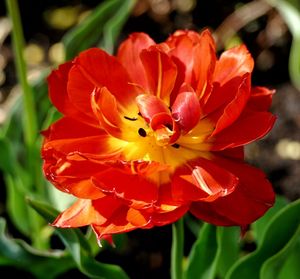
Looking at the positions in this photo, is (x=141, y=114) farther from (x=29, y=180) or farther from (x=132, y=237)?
(x=132, y=237)

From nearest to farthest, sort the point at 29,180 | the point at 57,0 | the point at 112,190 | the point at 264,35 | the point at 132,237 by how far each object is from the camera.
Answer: the point at 112,190 → the point at 29,180 → the point at 132,237 → the point at 264,35 → the point at 57,0

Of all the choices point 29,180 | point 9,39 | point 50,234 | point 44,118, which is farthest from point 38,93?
point 9,39

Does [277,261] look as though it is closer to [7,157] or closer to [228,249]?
[228,249]

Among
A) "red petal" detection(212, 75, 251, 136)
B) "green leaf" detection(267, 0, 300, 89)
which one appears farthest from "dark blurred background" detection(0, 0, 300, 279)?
"red petal" detection(212, 75, 251, 136)

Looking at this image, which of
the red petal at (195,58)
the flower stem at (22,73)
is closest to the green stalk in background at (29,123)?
the flower stem at (22,73)

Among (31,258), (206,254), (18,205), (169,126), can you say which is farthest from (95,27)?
(169,126)

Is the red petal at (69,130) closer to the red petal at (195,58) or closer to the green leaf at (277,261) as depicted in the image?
the red petal at (195,58)
